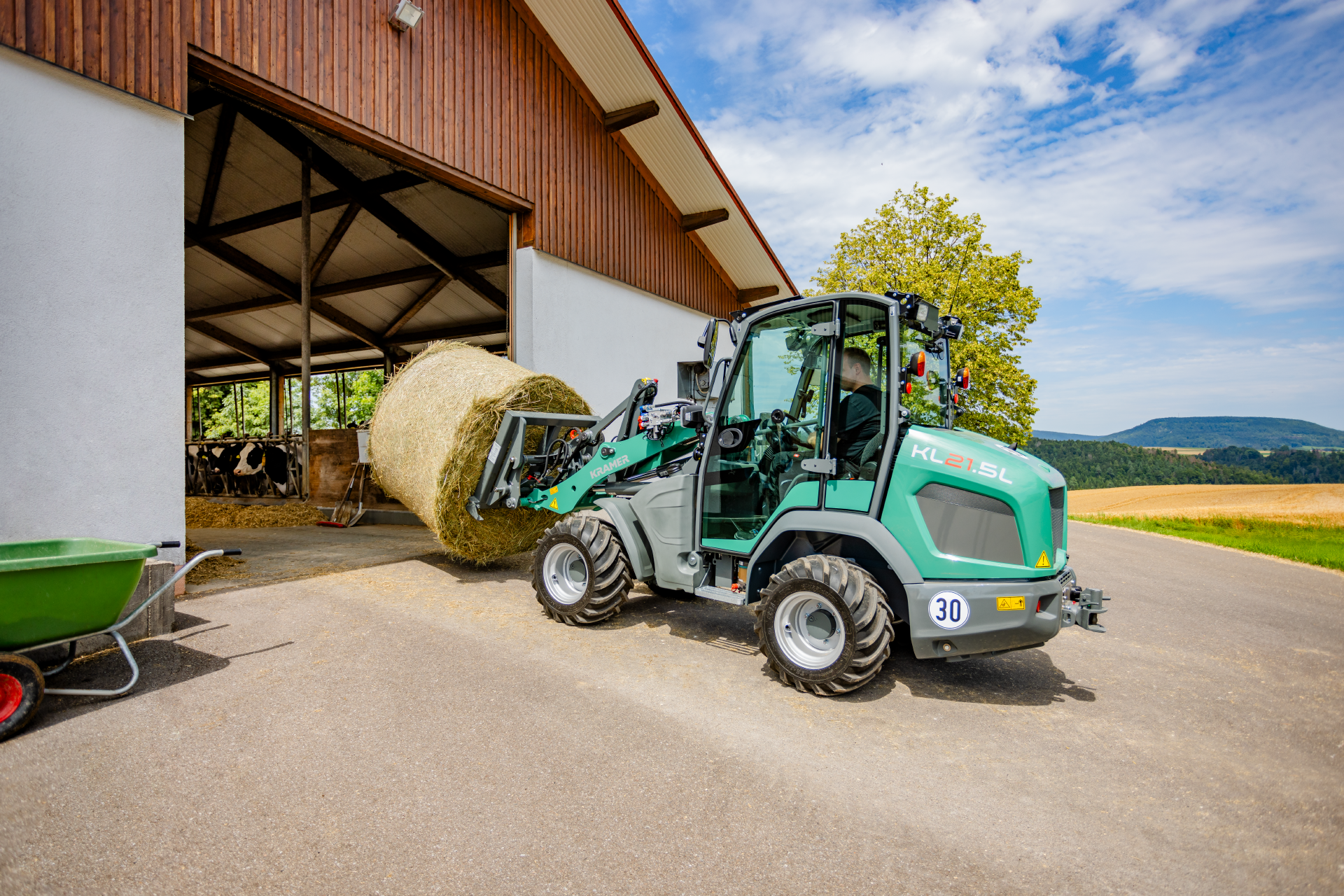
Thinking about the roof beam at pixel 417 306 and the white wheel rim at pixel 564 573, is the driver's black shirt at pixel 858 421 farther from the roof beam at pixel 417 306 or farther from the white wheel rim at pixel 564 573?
the roof beam at pixel 417 306

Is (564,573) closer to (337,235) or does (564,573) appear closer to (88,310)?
(88,310)

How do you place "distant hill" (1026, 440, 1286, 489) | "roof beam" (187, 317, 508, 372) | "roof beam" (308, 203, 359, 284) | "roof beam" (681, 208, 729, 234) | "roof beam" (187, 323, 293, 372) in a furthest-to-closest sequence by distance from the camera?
"distant hill" (1026, 440, 1286, 489)
"roof beam" (187, 323, 293, 372)
"roof beam" (187, 317, 508, 372)
"roof beam" (308, 203, 359, 284)
"roof beam" (681, 208, 729, 234)

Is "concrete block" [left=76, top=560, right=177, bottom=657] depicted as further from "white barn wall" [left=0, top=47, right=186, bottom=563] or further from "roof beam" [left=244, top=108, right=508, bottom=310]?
"roof beam" [left=244, top=108, right=508, bottom=310]

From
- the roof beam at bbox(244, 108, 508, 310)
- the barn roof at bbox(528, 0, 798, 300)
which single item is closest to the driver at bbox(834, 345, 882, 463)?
the barn roof at bbox(528, 0, 798, 300)

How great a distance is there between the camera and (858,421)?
4.54 m

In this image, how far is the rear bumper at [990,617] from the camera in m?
3.91

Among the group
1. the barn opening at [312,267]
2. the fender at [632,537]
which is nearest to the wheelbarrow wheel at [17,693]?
the fender at [632,537]

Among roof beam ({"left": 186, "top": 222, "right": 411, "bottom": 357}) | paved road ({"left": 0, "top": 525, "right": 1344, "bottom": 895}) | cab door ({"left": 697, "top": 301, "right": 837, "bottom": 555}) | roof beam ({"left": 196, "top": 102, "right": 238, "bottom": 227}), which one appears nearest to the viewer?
paved road ({"left": 0, "top": 525, "right": 1344, "bottom": 895})

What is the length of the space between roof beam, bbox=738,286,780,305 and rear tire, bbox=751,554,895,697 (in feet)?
44.3

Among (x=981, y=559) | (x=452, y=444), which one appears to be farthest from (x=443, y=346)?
(x=981, y=559)

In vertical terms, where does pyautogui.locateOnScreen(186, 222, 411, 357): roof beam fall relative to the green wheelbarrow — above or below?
above

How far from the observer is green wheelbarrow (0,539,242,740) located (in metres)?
3.43

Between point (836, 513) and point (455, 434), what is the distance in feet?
12.9

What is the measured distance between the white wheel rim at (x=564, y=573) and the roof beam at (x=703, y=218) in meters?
10.0
